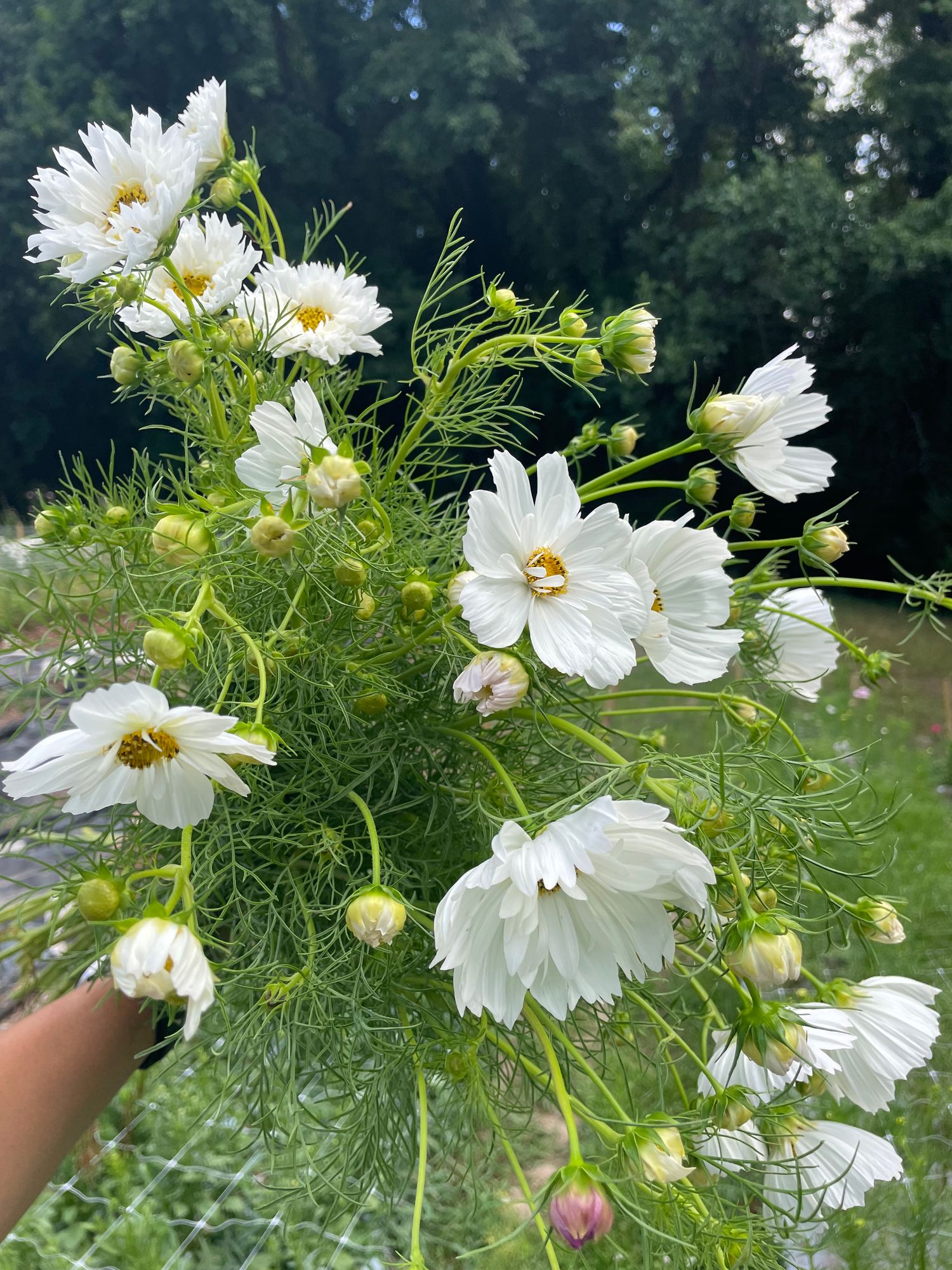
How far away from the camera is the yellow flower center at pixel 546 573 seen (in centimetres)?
33

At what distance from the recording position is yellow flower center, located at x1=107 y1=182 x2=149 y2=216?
0.39 metres

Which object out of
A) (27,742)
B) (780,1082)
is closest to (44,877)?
(27,742)

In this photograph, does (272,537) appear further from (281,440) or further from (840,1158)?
(840,1158)

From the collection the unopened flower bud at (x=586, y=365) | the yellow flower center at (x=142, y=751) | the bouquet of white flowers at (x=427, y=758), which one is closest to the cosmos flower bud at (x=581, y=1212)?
the bouquet of white flowers at (x=427, y=758)

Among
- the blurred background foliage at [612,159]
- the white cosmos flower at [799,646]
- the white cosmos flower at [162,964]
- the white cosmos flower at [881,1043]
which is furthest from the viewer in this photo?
the blurred background foliage at [612,159]

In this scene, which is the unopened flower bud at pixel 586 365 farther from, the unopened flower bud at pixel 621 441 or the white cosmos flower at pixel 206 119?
the white cosmos flower at pixel 206 119

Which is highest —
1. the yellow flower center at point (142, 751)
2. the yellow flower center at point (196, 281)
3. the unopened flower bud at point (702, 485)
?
the yellow flower center at point (196, 281)

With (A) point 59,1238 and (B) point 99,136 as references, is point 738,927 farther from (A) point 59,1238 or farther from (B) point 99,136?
(A) point 59,1238

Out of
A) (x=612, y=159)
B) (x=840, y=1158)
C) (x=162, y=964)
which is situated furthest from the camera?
(x=612, y=159)

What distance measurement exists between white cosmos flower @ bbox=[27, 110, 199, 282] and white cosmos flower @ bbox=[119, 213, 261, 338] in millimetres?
26

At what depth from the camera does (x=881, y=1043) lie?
1.18ft

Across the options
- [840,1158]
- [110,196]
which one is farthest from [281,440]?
[840,1158]

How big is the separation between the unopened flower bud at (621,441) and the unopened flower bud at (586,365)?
0.06 m

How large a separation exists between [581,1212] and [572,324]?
35cm
